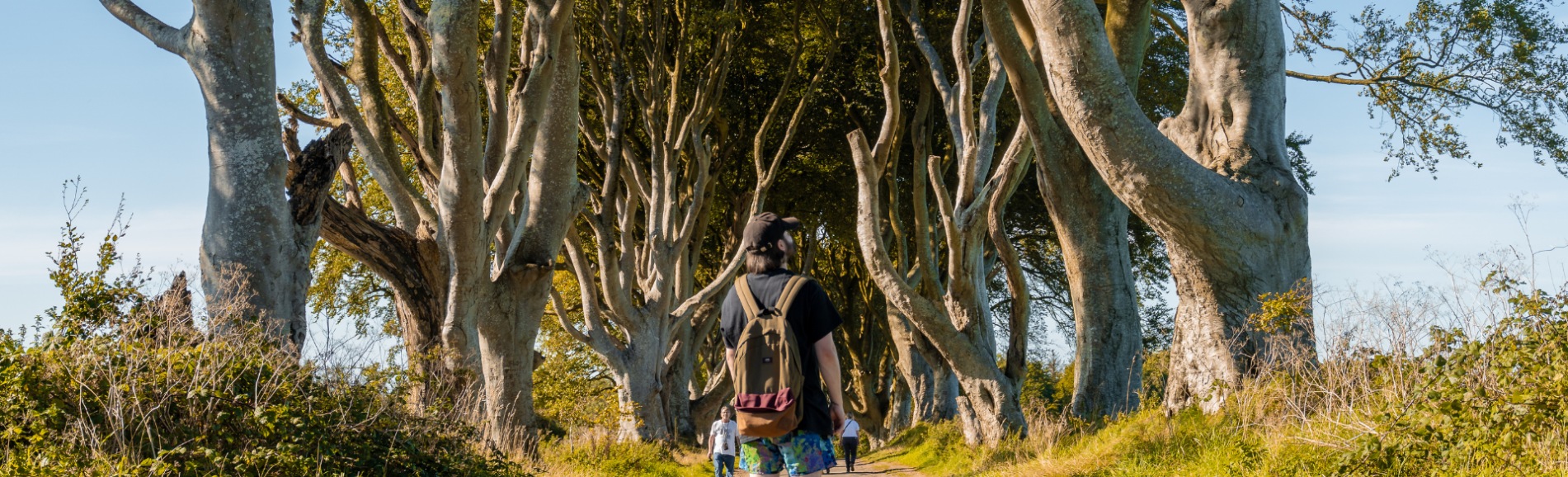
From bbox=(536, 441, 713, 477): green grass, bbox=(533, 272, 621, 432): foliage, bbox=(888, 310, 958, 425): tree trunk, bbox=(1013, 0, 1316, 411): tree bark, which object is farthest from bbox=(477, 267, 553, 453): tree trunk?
bbox=(888, 310, 958, 425): tree trunk

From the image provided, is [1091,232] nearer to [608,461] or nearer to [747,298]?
[608,461]

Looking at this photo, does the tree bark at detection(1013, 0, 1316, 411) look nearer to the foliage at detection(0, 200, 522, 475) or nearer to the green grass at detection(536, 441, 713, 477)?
the foliage at detection(0, 200, 522, 475)

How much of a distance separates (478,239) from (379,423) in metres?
3.50

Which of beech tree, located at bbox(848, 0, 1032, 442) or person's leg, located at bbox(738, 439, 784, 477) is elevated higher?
beech tree, located at bbox(848, 0, 1032, 442)

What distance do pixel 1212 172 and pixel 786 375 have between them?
4.53 m

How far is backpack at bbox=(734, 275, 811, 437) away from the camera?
4785mm

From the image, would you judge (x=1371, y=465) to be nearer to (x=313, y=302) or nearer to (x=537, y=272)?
(x=537, y=272)

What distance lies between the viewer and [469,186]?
1047 centimetres

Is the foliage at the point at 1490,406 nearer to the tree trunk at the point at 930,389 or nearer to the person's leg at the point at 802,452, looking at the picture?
the person's leg at the point at 802,452

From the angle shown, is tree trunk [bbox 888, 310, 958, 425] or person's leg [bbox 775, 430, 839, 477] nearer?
person's leg [bbox 775, 430, 839, 477]

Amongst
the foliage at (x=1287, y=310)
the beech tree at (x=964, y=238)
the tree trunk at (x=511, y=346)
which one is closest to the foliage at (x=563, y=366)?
the beech tree at (x=964, y=238)

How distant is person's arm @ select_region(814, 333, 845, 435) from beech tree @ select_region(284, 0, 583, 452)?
→ 5.66 metres

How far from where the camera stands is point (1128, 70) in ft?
37.8

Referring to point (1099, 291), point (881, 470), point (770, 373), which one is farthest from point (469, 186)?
point (881, 470)
